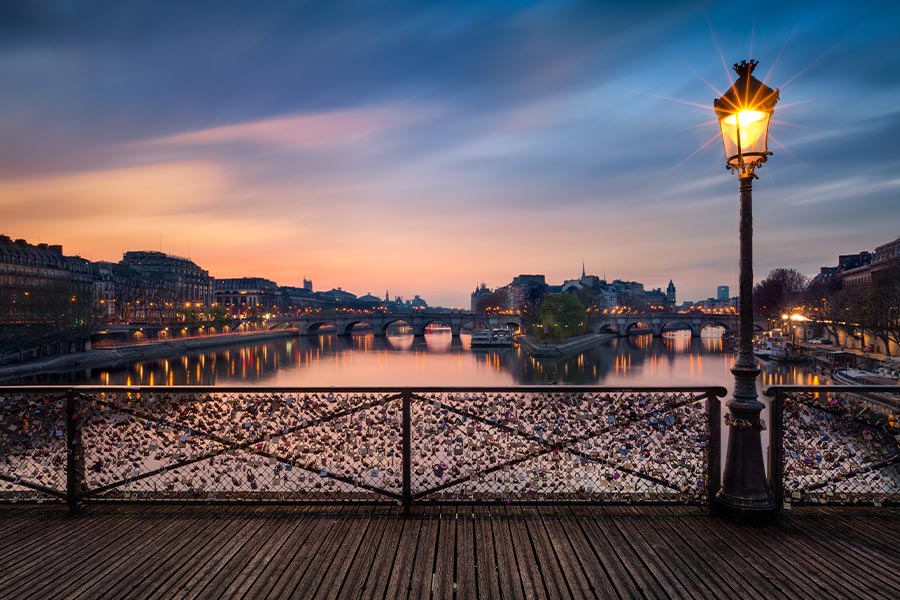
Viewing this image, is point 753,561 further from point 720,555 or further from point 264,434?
point 264,434

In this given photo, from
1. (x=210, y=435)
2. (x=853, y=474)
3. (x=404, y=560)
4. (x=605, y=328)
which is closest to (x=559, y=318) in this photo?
(x=605, y=328)

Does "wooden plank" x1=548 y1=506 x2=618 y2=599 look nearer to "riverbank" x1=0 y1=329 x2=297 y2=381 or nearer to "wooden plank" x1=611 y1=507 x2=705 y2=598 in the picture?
"wooden plank" x1=611 y1=507 x2=705 y2=598

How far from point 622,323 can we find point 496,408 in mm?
108892

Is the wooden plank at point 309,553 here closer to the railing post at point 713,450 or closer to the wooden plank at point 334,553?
the wooden plank at point 334,553

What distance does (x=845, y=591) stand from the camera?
4434mm

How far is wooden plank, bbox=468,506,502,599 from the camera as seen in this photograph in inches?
175

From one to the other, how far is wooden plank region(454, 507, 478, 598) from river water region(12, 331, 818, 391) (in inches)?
1297

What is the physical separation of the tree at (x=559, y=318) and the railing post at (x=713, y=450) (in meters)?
69.6

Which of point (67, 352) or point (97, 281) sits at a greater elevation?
point (97, 281)

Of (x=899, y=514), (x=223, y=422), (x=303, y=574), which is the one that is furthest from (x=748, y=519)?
(x=223, y=422)

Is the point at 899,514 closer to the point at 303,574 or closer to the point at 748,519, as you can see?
the point at 748,519

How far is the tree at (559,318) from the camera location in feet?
258

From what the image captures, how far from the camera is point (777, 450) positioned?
19.9 ft

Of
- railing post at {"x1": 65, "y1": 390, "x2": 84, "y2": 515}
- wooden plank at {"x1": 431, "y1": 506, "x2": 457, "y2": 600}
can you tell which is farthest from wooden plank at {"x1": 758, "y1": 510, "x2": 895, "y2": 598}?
railing post at {"x1": 65, "y1": 390, "x2": 84, "y2": 515}
